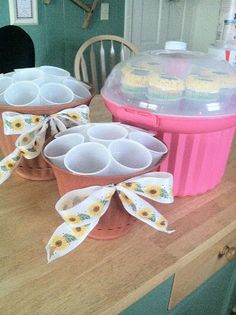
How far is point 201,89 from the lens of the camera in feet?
1.77

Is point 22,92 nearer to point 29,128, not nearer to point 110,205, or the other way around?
point 29,128

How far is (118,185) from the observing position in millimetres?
423

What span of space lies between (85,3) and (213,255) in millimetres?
2247

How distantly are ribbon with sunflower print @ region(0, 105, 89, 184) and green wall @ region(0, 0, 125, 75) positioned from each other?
1.90 meters

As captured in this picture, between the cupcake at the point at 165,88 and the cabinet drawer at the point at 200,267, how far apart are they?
25cm

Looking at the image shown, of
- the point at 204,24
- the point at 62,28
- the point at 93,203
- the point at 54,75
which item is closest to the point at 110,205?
the point at 93,203

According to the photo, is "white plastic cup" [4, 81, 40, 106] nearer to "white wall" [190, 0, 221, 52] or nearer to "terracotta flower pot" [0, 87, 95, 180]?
"terracotta flower pot" [0, 87, 95, 180]

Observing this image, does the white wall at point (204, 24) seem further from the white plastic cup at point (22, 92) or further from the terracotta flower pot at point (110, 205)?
the terracotta flower pot at point (110, 205)

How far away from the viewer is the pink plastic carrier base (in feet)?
1.73

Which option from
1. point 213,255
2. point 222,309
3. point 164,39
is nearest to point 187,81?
point 213,255

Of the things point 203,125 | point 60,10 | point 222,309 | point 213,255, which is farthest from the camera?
point 60,10

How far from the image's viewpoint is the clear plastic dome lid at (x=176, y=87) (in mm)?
537

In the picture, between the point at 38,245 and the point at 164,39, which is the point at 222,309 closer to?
the point at 38,245

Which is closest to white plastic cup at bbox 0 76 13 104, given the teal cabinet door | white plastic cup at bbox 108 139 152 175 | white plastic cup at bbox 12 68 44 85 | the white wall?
white plastic cup at bbox 12 68 44 85
